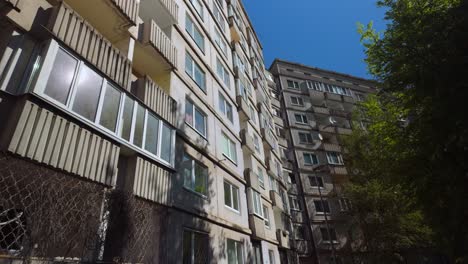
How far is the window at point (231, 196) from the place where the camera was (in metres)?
12.6

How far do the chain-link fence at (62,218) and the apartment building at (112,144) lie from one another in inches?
0.8

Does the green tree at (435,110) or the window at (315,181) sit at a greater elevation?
the window at (315,181)

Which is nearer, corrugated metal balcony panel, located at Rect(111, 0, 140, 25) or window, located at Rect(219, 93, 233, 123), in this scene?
corrugated metal balcony panel, located at Rect(111, 0, 140, 25)

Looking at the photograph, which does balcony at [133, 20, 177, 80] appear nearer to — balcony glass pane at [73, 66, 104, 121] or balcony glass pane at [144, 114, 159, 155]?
balcony glass pane at [144, 114, 159, 155]

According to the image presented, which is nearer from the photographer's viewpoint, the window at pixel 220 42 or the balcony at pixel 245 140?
the balcony at pixel 245 140

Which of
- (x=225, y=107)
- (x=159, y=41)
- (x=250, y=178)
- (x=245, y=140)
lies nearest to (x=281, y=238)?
(x=250, y=178)

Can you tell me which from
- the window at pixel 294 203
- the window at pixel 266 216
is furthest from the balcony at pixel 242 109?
the window at pixel 294 203

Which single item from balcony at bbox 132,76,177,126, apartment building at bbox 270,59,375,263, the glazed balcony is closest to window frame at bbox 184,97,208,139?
balcony at bbox 132,76,177,126

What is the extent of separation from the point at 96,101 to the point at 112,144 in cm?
103

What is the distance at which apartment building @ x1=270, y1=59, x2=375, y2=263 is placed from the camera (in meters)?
27.7

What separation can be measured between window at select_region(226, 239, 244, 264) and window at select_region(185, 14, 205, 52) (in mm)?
10591

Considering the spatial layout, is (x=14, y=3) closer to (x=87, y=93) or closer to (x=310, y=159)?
(x=87, y=93)

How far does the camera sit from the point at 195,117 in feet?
38.6

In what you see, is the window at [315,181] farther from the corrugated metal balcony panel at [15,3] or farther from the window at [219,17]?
the corrugated metal balcony panel at [15,3]
